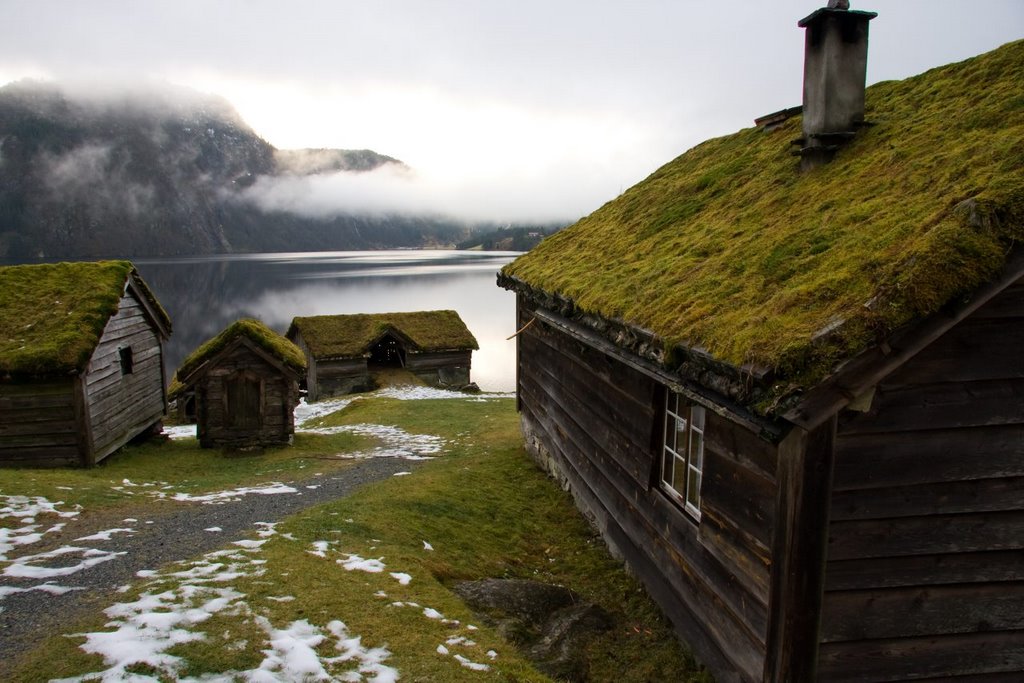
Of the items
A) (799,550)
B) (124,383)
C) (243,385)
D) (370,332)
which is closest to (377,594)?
(799,550)

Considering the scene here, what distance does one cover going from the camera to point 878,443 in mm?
4984

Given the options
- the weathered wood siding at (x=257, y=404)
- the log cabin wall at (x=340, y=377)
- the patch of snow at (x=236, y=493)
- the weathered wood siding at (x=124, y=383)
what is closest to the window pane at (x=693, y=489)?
the patch of snow at (x=236, y=493)

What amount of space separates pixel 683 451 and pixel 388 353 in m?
33.8

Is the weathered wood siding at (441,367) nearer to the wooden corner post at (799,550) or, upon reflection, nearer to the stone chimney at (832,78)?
the stone chimney at (832,78)

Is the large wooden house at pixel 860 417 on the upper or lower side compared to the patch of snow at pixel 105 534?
upper

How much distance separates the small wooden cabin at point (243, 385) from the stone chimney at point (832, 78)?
1512cm

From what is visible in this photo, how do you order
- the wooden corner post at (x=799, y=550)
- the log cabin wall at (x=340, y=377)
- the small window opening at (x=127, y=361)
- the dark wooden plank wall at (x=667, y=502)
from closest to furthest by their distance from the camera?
the wooden corner post at (x=799, y=550) → the dark wooden plank wall at (x=667, y=502) → the small window opening at (x=127, y=361) → the log cabin wall at (x=340, y=377)

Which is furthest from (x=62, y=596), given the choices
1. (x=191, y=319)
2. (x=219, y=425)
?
(x=191, y=319)

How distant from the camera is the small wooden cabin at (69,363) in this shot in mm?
15062

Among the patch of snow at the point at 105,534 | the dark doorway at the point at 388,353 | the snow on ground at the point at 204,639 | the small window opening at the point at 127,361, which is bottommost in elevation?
the dark doorway at the point at 388,353

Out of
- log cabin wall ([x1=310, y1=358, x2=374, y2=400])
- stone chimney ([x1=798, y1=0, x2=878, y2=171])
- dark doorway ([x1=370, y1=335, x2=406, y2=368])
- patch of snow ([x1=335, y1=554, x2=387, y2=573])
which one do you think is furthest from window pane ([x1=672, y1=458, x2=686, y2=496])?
dark doorway ([x1=370, y1=335, x2=406, y2=368])

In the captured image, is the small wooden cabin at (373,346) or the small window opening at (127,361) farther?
the small wooden cabin at (373,346)

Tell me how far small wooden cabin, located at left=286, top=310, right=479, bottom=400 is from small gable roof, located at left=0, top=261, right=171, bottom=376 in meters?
16.2

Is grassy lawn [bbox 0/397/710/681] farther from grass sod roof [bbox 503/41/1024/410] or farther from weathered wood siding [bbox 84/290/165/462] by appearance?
grass sod roof [bbox 503/41/1024/410]
